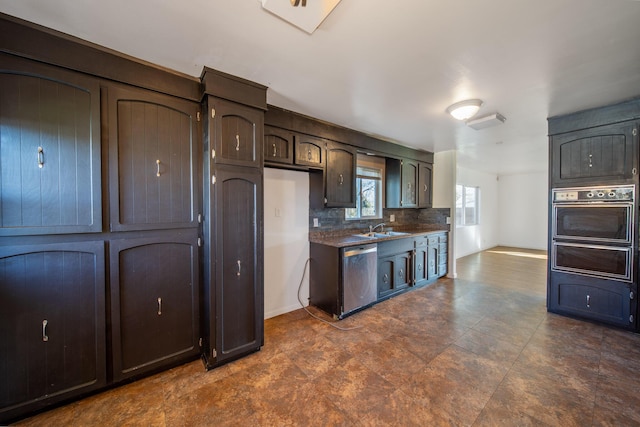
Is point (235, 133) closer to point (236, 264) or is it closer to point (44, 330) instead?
point (236, 264)

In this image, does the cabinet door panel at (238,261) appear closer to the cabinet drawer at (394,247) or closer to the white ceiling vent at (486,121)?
the cabinet drawer at (394,247)

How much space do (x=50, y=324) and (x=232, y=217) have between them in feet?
4.24

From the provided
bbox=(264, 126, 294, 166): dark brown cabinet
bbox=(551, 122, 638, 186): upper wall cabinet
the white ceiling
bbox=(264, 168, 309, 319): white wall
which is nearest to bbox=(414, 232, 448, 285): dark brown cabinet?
bbox=(551, 122, 638, 186): upper wall cabinet

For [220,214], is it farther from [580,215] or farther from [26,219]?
[580,215]

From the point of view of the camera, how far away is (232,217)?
2053 millimetres

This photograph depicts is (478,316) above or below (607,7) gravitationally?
below

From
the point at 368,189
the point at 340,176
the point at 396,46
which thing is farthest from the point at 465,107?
the point at 368,189

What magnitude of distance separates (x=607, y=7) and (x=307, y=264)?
3135mm

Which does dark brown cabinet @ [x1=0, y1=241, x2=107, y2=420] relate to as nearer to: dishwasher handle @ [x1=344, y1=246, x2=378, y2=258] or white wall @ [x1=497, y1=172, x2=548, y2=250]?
dishwasher handle @ [x1=344, y1=246, x2=378, y2=258]

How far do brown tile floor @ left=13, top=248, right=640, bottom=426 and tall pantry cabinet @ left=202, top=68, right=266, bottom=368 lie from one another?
0.90 ft

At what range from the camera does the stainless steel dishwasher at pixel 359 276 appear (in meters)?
2.85

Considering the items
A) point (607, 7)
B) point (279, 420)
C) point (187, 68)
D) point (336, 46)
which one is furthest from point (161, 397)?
point (607, 7)

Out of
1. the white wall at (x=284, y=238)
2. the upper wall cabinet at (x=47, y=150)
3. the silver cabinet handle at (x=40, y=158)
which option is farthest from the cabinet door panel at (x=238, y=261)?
the silver cabinet handle at (x=40, y=158)

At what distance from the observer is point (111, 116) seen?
5.57 ft
